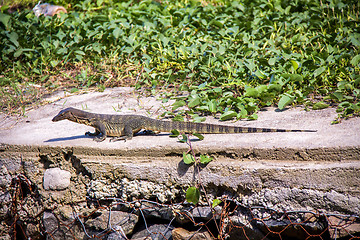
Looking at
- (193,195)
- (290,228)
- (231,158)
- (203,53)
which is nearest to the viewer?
(290,228)

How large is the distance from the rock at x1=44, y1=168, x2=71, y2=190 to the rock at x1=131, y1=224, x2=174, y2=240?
101 centimetres

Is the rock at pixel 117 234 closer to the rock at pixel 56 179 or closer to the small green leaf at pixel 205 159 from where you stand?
the rock at pixel 56 179

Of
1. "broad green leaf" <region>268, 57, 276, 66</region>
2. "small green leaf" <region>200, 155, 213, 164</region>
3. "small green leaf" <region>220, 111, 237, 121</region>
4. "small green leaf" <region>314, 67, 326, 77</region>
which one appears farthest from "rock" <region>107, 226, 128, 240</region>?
"small green leaf" <region>314, 67, 326, 77</region>

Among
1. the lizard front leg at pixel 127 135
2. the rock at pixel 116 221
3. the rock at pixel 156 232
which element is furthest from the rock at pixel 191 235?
the lizard front leg at pixel 127 135

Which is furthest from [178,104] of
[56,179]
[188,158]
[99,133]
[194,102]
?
[56,179]

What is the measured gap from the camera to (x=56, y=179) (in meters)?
3.93

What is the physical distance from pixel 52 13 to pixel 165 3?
2805mm

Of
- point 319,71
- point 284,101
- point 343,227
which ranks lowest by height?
point 343,227

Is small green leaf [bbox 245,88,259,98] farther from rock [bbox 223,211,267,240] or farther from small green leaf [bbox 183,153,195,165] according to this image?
rock [bbox 223,211,267,240]

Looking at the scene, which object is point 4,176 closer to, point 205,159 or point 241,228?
point 205,159

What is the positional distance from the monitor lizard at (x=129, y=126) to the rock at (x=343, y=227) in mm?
1165

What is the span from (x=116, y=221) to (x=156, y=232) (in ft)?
1.51

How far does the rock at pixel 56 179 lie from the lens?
3.90 metres

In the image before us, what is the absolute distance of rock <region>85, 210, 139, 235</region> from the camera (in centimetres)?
368
